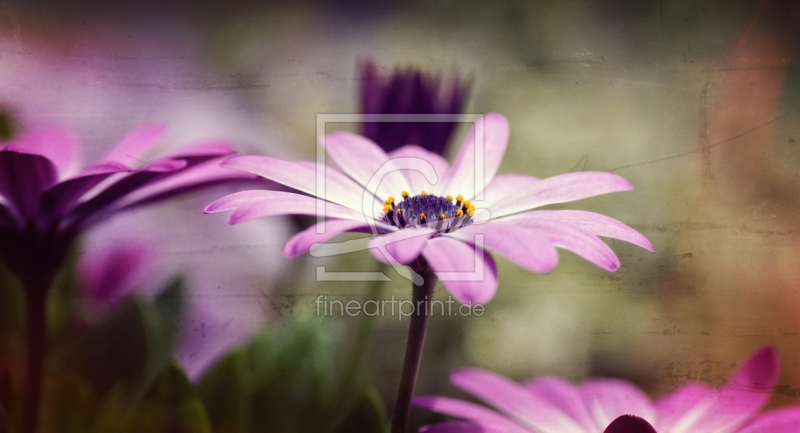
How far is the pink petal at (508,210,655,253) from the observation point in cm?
82

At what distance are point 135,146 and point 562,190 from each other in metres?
0.68

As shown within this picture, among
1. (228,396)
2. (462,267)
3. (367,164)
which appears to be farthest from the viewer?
(367,164)

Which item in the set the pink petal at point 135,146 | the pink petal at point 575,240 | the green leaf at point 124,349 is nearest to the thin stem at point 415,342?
the pink petal at point 575,240

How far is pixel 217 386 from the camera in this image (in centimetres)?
81

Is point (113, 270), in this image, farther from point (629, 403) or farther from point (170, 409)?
point (629, 403)

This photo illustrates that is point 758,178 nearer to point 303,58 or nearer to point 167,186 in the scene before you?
point 303,58

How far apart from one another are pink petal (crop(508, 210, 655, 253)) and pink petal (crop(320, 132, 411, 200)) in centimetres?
19

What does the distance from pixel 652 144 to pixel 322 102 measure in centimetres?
56

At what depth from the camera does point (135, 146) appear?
0.94 meters

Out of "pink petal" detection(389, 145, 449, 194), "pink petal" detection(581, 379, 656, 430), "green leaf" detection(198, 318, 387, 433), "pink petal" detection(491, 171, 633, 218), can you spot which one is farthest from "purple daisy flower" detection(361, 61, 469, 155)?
"pink petal" detection(581, 379, 656, 430)

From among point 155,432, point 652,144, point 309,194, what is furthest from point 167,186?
point 652,144

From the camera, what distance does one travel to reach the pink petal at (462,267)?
694mm

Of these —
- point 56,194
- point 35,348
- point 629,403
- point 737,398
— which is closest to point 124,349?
point 35,348

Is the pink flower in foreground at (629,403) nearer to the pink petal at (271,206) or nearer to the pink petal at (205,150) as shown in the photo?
the pink petal at (271,206)
